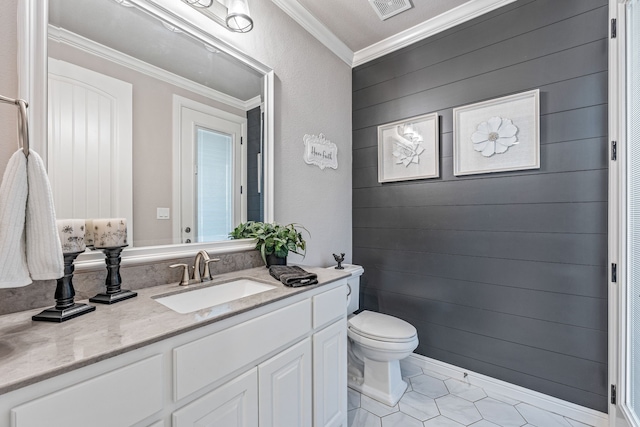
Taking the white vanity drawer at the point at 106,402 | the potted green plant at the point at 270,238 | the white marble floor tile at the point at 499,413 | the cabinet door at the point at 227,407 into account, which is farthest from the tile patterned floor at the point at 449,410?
the white vanity drawer at the point at 106,402

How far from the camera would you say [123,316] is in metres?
0.85

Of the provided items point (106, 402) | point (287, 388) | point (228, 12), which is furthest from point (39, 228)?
point (228, 12)

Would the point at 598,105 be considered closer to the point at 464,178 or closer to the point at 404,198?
the point at 464,178

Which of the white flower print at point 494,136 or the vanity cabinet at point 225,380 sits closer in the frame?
the vanity cabinet at point 225,380

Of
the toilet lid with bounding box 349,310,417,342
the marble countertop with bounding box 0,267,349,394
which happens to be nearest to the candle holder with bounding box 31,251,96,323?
the marble countertop with bounding box 0,267,349,394

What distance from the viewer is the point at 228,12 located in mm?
1452

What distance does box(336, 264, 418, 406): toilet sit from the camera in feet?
5.59

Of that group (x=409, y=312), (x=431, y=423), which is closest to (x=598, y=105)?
(x=409, y=312)

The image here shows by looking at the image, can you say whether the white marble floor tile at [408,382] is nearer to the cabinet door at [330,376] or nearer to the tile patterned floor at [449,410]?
the tile patterned floor at [449,410]

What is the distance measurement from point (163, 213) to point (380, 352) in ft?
4.81

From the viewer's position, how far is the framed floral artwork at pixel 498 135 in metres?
1.71

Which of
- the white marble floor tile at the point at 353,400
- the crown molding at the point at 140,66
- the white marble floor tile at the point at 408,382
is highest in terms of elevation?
the crown molding at the point at 140,66

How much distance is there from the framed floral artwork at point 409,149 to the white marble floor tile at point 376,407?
5.19 ft

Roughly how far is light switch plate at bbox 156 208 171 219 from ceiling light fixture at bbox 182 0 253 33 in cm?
102
